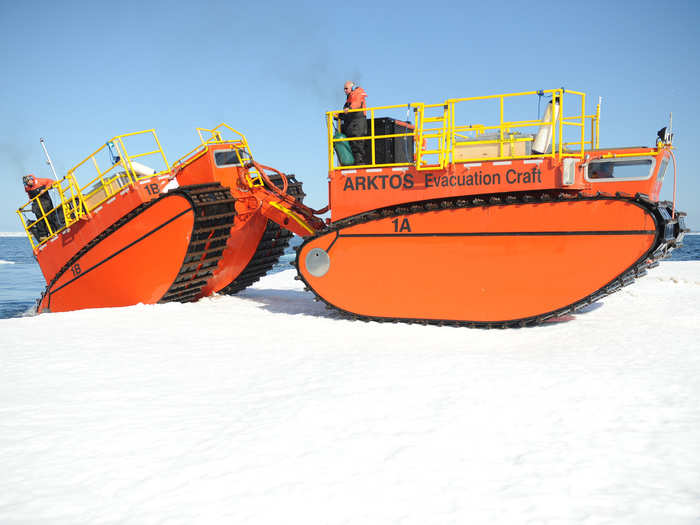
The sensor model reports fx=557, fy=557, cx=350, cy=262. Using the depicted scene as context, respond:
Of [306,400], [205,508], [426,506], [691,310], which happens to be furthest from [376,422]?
[691,310]

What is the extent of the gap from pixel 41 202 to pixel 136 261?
2.93 meters

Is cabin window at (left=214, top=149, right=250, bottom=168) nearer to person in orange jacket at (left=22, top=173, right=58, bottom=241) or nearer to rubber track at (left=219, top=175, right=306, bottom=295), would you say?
rubber track at (left=219, top=175, right=306, bottom=295)

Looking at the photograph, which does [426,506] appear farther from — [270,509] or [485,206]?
[485,206]

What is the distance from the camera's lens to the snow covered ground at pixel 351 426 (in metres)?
3.84

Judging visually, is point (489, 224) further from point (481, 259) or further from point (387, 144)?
point (387, 144)

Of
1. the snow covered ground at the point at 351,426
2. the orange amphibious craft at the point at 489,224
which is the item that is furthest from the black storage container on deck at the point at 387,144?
the snow covered ground at the point at 351,426

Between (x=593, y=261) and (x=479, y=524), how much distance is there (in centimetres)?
576

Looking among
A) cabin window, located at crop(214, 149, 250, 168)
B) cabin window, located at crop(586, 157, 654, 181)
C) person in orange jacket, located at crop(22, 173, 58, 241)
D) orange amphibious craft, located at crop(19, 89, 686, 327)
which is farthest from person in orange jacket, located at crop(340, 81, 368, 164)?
person in orange jacket, located at crop(22, 173, 58, 241)

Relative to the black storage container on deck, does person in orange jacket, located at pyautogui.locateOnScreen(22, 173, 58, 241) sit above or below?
below

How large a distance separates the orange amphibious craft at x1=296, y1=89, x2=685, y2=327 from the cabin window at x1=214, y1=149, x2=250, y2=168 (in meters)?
2.63

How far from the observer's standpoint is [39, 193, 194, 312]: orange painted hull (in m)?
10.4

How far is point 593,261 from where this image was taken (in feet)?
27.3

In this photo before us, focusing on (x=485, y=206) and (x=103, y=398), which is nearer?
(x=103, y=398)

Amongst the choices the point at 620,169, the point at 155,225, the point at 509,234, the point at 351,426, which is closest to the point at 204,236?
the point at 155,225
